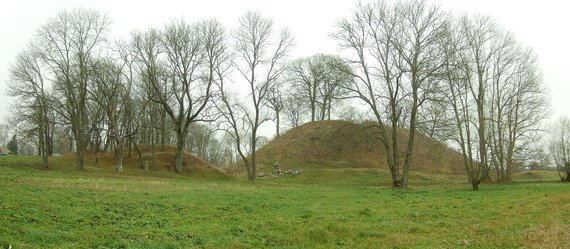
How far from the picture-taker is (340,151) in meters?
63.6

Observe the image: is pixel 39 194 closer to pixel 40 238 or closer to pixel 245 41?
pixel 40 238

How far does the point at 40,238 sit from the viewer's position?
10492 mm

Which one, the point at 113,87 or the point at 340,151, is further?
the point at 340,151

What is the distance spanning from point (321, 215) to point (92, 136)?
47933 millimetres

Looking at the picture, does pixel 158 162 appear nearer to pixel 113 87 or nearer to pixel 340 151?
pixel 113 87

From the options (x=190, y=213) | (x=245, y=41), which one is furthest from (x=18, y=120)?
(x=190, y=213)

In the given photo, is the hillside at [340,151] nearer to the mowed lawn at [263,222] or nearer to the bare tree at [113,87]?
the bare tree at [113,87]

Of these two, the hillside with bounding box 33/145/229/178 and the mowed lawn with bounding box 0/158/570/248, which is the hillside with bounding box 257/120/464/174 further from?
the mowed lawn with bounding box 0/158/570/248

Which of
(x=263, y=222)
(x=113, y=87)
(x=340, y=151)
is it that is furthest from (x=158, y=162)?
(x=263, y=222)

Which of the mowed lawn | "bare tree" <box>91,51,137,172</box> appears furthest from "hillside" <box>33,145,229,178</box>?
the mowed lawn

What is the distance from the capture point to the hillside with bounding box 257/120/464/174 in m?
59.5

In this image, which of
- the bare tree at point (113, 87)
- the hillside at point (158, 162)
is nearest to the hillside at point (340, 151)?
the hillside at point (158, 162)

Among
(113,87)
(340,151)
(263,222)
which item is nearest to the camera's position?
(263,222)

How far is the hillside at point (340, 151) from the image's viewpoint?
2343 inches
